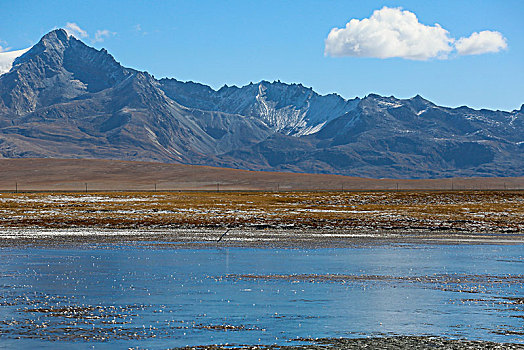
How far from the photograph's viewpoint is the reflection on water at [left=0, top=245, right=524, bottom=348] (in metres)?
18.7

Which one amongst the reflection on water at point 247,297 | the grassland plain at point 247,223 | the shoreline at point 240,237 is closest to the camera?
the reflection on water at point 247,297

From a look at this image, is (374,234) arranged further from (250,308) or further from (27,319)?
(27,319)

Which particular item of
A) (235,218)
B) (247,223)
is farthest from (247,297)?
(235,218)

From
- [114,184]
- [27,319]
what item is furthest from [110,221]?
[114,184]

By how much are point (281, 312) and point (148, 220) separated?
Result: 42464mm

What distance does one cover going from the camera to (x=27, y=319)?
20047mm

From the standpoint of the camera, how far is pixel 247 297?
24.2 m

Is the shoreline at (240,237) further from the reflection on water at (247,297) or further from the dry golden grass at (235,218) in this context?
the reflection on water at (247,297)

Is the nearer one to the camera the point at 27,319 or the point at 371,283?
the point at 27,319

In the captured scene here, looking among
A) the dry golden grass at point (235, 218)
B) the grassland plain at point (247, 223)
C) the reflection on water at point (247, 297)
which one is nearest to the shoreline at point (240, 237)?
the grassland plain at point (247, 223)

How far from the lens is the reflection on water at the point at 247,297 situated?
18.7 meters

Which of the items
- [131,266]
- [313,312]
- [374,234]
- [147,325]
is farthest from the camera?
[374,234]

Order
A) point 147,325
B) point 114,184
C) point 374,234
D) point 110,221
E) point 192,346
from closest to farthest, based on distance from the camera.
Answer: point 192,346 → point 147,325 → point 374,234 → point 110,221 → point 114,184

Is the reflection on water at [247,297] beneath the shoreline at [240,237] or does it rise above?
above
